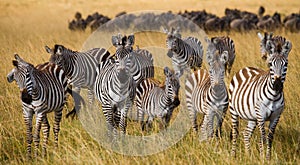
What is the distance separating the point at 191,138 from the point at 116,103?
1.36 metres

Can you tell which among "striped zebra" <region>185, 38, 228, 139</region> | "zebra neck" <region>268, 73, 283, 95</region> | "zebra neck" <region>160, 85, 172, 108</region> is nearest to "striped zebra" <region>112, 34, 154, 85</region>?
"zebra neck" <region>160, 85, 172, 108</region>

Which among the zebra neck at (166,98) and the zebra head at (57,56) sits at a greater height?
the zebra head at (57,56)

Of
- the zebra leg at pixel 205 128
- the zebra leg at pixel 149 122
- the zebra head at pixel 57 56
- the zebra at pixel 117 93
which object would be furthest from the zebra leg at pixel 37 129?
the zebra head at pixel 57 56

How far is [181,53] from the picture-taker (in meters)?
11.4

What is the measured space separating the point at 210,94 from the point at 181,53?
5011 millimetres

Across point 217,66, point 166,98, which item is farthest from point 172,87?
point 217,66

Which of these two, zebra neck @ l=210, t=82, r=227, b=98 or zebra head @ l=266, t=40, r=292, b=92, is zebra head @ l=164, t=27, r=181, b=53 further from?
zebra head @ l=266, t=40, r=292, b=92

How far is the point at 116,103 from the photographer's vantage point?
288 inches

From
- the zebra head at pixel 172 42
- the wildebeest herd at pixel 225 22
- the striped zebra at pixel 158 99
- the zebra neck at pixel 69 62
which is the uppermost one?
the wildebeest herd at pixel 225 22

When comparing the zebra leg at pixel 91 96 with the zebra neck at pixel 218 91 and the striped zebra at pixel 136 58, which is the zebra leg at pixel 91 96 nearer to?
the striped zebra at pixel 136 58

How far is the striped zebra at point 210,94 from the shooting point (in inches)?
246

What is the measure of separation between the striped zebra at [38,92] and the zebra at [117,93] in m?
0.69

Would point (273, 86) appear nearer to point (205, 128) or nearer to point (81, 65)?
point (205, 128)

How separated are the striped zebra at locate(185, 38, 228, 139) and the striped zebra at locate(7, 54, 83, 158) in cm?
205
